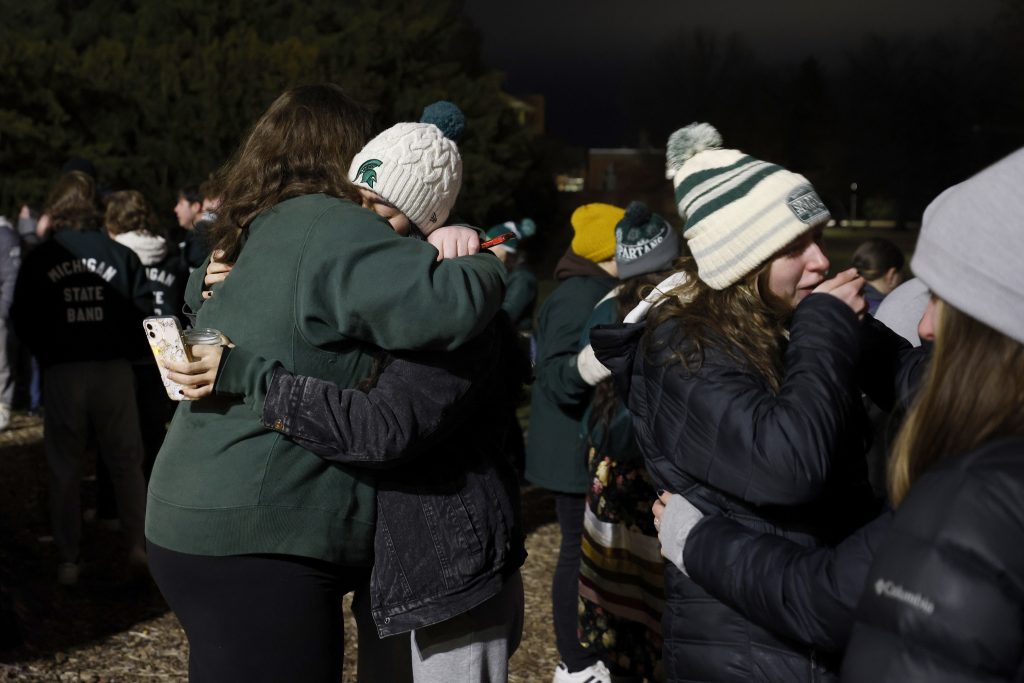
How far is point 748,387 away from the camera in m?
2.23

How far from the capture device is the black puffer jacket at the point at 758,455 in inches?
82.6

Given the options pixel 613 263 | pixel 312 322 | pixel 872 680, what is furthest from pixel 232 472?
pixel 613 263

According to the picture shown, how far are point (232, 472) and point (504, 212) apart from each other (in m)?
35.3

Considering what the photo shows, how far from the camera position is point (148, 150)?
90.7 feet

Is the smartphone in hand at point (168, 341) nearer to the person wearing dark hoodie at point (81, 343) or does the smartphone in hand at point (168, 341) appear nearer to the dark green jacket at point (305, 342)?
the dark green jacket at point (305, 342)

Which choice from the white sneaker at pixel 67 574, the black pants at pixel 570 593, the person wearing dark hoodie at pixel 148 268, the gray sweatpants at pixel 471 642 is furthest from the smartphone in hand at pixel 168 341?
the person wearing dark hoodie at pixel 148 268

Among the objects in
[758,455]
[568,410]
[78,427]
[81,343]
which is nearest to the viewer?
[758,455]

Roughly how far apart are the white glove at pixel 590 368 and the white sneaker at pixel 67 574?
335 cm

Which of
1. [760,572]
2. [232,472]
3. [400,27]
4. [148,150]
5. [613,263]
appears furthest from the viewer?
[400,27]

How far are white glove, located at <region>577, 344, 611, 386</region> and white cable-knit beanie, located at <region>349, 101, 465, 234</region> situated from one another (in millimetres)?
1572

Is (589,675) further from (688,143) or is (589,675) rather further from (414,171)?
(414,171)

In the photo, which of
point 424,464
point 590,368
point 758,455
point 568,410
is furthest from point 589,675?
point 758,455

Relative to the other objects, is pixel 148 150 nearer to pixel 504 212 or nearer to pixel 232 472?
pixel 504 212

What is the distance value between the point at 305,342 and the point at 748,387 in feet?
3.15
